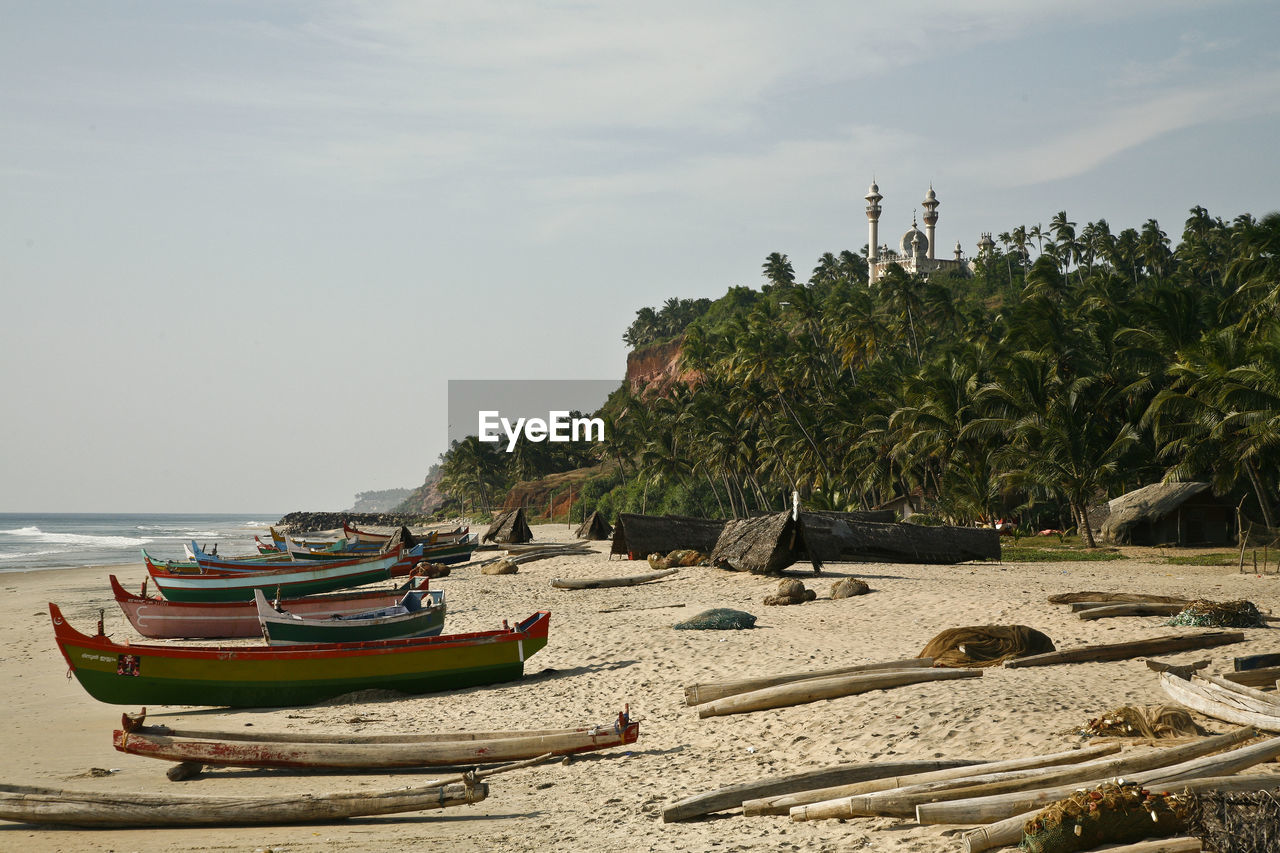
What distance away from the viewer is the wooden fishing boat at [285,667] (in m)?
12.7

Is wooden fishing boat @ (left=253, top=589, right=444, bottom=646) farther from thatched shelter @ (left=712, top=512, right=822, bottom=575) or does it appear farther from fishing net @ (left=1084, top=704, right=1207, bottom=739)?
fishing net @ (left=1084, top=704, right=1207, bottom=739)

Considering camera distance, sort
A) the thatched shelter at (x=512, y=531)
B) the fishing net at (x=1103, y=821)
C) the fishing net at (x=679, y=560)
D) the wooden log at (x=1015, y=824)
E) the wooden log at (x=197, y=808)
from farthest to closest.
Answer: the thatched shelter at (x=512, y=531) < the fishing net at (x=679, y=560) < the wooden log at (x=197, y=808) < the wooden log at (x=1015, y=824) < the fishing net at (x=1103, y=821)

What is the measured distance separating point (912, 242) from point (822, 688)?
110 metres

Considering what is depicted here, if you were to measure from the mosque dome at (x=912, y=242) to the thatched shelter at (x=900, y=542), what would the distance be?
90369 millimetres

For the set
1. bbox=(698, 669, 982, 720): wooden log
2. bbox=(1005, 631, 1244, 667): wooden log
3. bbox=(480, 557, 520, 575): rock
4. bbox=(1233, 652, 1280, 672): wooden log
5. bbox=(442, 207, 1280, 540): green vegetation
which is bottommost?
bbox=(480, 557, 520, 575): rock

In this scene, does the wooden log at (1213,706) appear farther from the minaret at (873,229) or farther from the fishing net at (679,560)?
the minaret at (873,229)

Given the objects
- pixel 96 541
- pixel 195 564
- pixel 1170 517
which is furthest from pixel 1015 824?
pixel 96 541

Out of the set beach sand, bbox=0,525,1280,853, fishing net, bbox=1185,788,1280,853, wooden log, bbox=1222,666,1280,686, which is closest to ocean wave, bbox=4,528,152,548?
beach sand, bbox=0,525,1280,853

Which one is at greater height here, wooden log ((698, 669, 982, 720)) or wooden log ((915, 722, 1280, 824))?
wooden log ((915, 722, 1280, 824))

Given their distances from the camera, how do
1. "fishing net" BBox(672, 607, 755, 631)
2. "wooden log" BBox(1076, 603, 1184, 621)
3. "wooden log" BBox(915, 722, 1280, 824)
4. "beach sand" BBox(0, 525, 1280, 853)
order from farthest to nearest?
"fishing net" BBox(672, 607, 755, 631) → "wooden log" BBox(1076, 603, 1184, 621) → "beach sand" BBox(0, 525, 1280, 853) → "wooden log" BBox(915, 722, 1280, 824)

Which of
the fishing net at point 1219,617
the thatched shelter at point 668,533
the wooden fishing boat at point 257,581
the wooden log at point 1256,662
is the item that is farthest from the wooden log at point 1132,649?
the wooden fishing boat at point 257,581

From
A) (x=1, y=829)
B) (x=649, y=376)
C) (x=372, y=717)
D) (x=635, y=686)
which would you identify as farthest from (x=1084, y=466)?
(x=649, y=376)

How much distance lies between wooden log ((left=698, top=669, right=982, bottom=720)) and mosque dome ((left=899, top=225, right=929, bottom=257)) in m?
108

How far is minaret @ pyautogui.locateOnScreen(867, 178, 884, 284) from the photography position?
110688 millimetres
